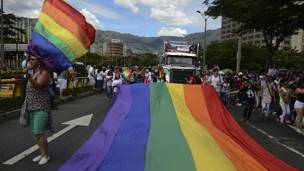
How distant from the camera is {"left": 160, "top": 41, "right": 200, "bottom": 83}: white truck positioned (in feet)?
91.9

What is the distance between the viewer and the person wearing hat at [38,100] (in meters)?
7.96

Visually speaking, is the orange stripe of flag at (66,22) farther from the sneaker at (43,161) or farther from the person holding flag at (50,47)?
the sneaker at (43,161)

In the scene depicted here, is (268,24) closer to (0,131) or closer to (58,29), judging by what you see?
(0,131)

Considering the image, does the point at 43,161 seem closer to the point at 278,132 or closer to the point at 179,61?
the point at 278,132

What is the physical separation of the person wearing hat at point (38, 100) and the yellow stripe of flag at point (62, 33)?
55cm

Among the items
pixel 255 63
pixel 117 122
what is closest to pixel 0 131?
pixel 117 122

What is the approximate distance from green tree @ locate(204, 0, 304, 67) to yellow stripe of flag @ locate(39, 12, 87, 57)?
13.1 metres

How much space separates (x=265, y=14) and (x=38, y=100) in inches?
810

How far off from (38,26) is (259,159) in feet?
13.9

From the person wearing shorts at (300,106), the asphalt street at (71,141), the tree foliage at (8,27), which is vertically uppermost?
the tree foliage at (8,27)

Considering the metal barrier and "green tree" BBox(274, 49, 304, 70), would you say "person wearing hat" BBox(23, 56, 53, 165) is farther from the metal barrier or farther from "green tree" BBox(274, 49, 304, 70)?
"green tree" BBox(274, 49, 304, 70)

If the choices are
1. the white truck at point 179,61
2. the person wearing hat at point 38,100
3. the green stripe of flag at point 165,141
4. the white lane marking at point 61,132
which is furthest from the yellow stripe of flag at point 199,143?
the white truck at point 179,61

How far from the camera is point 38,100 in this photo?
319 inches

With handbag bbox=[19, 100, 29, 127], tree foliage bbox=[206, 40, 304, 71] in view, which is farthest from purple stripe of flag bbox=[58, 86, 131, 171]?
tree foliage bbox=[206, 40, 304, 71]
